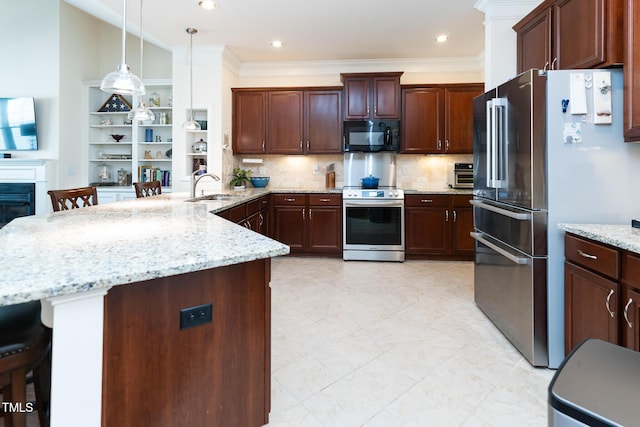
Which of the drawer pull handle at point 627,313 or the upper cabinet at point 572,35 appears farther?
the upper cabinet at point 572,35

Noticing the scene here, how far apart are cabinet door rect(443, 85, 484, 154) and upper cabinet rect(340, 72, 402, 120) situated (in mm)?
694

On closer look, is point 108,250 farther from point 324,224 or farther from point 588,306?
point 324,224

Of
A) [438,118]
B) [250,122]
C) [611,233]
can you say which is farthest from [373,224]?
[611,233]

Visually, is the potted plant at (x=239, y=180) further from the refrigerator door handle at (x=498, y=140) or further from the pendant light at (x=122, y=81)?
the refrigerator door handle at (x=498, y=140)

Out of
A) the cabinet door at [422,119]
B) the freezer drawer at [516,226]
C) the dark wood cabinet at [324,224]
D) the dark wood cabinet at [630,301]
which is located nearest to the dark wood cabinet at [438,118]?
the cabinet door at [422,119]

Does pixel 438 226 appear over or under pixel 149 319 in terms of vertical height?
over

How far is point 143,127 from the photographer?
5707 millimetres

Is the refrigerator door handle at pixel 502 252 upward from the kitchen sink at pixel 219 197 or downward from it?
downward

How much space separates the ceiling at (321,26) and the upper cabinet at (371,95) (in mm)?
351

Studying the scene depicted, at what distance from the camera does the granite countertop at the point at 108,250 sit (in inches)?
37.7

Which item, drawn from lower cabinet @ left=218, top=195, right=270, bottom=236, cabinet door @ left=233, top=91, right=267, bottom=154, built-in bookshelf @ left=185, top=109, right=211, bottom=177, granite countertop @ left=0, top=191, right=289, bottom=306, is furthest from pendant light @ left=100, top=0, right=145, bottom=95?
cabinet door @ left=233, top=91, right=267, bottom=154

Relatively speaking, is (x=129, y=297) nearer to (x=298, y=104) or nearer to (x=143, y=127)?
(x=298, y=104)

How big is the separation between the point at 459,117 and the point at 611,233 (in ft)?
11.3

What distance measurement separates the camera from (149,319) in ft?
3.87
